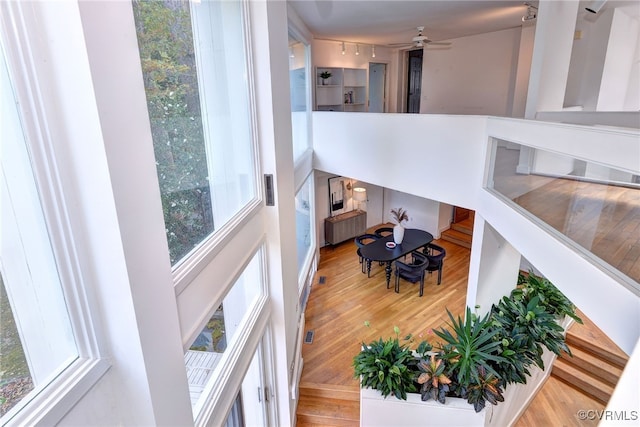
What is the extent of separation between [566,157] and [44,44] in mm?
3244

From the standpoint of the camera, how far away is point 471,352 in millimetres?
3629

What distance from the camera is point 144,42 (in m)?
1.54

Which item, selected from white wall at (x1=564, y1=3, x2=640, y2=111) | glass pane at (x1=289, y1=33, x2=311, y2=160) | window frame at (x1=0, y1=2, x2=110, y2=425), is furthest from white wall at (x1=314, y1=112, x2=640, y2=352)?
white wall at (x1=564, y1=3, x2=640, y2=111)

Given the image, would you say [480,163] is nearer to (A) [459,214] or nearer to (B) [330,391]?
(B) [330,391]

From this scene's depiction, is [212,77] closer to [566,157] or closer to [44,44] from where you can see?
[44,44]

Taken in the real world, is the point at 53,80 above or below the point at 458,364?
above

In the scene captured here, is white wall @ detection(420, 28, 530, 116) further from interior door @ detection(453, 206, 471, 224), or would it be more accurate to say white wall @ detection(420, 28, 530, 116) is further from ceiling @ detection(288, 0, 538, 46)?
interior door @ detection(453, 206, 471, 224)

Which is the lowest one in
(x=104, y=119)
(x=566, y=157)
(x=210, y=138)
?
(x=566, y=157)

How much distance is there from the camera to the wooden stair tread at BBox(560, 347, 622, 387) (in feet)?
16.7

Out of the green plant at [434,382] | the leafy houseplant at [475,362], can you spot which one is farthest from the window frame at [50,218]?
the leafy houseplant at [475,362]

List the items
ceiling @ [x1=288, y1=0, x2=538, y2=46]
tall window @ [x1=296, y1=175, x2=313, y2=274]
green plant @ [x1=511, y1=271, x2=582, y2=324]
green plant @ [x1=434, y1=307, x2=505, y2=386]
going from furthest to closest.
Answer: tall window @ [x1=296, y1=175, x2=313, y2=274]
ceiling @ [x1=288, y1=0, x2=538, y2=46]
green plant @ [x1=511, y1=271, x2=582, y2=324]
green plant @ [x1=434, y1=307, x2=505, y2=386]

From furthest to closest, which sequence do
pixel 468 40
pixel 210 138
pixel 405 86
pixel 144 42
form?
pixel 405 86
pixel 468 40
pixel 210 138
pixel 144 42

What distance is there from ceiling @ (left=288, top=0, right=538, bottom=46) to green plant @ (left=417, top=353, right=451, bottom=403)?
4.97 meters

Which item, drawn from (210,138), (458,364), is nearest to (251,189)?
(210,138)
